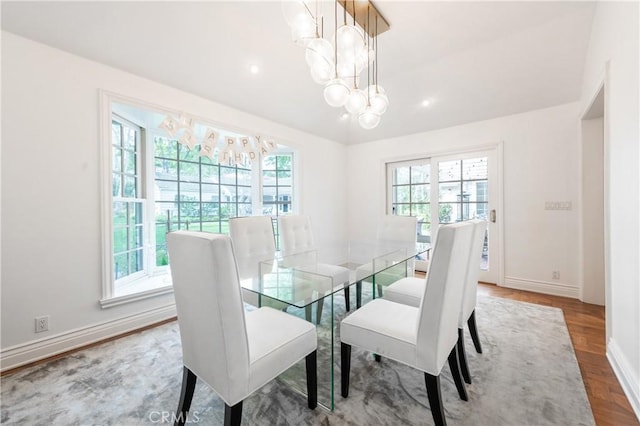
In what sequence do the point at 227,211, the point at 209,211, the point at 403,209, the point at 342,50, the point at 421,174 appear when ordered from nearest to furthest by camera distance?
the point at 342,50
the point at 209,211
the point at 227,211
the point at 421,174
the point at 403,209

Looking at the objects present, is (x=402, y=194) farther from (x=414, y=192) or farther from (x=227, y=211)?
(x=227, y=211)

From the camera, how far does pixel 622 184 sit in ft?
5.45

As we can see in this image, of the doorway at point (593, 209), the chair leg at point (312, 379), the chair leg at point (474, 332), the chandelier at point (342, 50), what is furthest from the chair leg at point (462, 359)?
the doorway at point (593, 209)

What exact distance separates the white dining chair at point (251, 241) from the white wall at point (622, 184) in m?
2.37

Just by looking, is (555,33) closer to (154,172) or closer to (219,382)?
(219,382)

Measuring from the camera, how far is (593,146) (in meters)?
2.87

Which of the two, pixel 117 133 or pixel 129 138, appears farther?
pixel 129 138

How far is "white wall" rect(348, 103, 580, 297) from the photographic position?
3.09m

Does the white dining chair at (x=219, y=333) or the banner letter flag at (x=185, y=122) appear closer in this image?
the white dining chair at (x=219, y=333)

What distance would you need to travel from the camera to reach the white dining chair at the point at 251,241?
228cm

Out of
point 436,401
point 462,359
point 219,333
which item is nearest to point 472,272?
point 462,359

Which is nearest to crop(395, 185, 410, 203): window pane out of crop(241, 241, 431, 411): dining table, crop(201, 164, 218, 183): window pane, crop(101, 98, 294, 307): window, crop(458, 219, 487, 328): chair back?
crop(241, 241, 431, 411): dining table

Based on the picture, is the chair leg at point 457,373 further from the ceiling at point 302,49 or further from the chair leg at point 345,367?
the ceiling at point 302,49

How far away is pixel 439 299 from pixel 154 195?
9.93 ft
